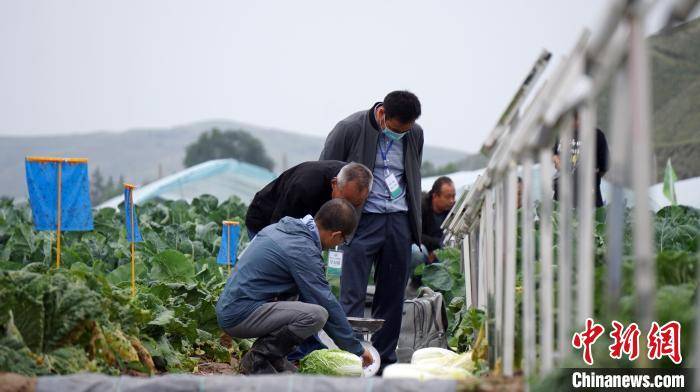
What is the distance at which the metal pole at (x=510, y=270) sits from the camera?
14.0ft

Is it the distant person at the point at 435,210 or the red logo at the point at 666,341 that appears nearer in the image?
the red logo at the point at 666,341

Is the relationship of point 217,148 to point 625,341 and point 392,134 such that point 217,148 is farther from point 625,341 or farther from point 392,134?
point 625,341

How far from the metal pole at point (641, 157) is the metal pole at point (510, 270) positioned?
1.45 metres

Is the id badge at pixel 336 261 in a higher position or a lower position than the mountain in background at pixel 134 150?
lower

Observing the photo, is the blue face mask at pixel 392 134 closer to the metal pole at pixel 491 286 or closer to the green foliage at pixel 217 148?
the metal pole at pixel 491 286

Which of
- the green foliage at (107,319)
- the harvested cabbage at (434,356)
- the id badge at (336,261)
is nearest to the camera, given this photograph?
the green foliage at (107,319)

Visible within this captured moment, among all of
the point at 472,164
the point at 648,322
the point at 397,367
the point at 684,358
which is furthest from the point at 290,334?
the point at 472,164

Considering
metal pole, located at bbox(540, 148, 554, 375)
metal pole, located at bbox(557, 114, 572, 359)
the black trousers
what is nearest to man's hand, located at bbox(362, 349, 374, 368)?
the black trousers

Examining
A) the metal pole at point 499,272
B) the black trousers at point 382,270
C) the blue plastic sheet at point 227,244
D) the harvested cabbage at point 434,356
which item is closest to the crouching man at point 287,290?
the harvested cabbage at point 434,356

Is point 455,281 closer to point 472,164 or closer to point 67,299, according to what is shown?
point 67,299

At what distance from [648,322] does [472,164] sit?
3042cm

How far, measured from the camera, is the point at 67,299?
4922 mm

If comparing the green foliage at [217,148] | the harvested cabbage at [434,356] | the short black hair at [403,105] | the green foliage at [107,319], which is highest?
the green foliage at [217,148]

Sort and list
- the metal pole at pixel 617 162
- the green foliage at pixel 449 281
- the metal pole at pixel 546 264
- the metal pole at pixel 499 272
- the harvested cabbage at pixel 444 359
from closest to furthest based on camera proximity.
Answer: the metal pole at pixel 617 162
the metal pole at pixel 546 264
the metal pole at pixel 499 272
the harvested cabbage at pixel 444 359
the green foliage at pixel 449 281
